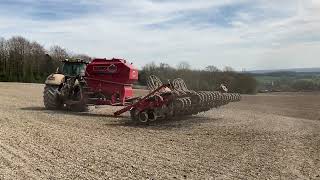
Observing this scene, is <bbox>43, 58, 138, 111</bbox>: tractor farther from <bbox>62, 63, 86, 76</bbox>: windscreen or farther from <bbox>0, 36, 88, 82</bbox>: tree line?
<bbox>0, 36, 88, 82</bbox>: tree line

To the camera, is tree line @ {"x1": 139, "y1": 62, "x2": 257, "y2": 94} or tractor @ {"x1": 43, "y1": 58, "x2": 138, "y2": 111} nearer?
tractor @ {"x1": 43, "y1": 58, "x2": 138, "y2": 111}

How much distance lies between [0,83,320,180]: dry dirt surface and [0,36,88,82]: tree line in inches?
1752

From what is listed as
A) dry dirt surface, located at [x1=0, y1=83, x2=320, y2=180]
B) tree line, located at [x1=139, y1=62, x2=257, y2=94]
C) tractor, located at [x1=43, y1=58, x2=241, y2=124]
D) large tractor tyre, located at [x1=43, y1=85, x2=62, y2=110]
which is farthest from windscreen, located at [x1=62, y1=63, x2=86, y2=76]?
tree line, located at [x1=139, y1=62, x2=257, y2=94]

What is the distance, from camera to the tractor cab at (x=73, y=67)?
18.9m

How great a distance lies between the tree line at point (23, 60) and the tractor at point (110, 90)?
126 feet

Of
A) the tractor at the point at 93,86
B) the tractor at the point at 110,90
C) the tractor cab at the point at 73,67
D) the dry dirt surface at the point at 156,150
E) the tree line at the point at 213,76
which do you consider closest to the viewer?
the dry dirt surface at the point at 156,150

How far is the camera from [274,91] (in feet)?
161

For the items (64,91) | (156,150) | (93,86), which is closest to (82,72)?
(64,91)

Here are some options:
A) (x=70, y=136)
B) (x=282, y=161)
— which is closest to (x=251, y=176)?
(x=282, y=161)

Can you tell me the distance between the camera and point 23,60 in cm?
6056

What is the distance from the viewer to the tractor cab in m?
18.9

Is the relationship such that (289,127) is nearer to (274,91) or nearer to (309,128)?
(309,128)

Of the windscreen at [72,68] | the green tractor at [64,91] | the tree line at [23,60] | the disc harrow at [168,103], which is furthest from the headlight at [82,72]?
the tree line at [23,60]

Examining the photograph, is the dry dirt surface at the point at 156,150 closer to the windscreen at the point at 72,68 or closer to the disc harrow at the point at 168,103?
the disc harrow at the point at 168,103
